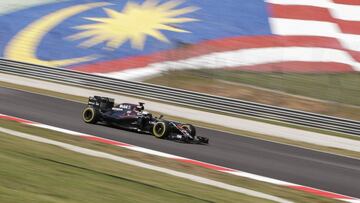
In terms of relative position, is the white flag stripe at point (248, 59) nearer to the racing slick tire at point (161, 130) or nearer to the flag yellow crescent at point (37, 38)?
the flag yellow crescent at point (37, 38)

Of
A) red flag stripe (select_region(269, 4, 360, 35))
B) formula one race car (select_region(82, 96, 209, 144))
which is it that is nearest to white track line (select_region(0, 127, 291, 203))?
formula one race car (select_region(82, 96, 209, 144))

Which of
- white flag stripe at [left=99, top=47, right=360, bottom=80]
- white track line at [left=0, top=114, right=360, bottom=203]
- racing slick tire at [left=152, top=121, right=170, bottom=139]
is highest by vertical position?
white flag stripe at [left=99, top=47, right=360, bottom=80]

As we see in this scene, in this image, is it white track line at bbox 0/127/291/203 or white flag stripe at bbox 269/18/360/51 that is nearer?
white track line at bbox 0/127/291/203

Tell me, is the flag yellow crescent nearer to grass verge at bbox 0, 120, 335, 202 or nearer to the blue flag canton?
the blue flag canton

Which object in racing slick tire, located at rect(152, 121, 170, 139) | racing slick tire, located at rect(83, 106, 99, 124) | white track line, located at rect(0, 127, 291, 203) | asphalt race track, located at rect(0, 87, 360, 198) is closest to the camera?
white track line, located at rect(0, 127, 291, 203)

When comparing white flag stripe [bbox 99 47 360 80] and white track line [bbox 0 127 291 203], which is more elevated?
white flag stripe [bbox 99 47 360 80]

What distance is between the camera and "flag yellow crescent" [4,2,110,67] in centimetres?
2781

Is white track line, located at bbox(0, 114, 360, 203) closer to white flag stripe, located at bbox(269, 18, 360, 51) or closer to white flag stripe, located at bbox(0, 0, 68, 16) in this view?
white flag stripe, located at bbox(269, 18, 360, 51)

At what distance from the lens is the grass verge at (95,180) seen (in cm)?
574

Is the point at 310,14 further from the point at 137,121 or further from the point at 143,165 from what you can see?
the point at 143,165

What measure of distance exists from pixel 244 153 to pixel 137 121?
269 cm

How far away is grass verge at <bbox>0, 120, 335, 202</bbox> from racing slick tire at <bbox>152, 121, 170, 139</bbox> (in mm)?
2440

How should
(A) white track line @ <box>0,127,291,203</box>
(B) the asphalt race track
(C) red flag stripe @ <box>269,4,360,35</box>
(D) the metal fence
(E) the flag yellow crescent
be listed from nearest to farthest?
(A) white track line @ <box>0,127,291,203</box>, (B) the asphalt race track, (D) the metal fence, (E) the flag yellow crescent, (C) red flag stripe @ <box>269,4,360,35</box>

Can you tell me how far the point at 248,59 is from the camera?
85.4 ft
